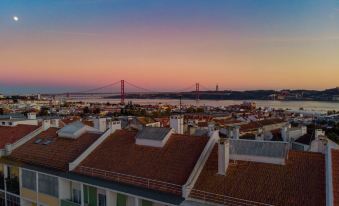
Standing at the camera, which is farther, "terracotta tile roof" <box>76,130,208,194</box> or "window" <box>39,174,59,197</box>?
"window" <box>39,174,59,197</box>

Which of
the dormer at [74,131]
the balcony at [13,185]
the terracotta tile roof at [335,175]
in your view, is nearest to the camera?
the terracotta tile roof at [335,175]

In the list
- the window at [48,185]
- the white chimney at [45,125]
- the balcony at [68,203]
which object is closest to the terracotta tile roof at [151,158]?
the balcony at [68,203]

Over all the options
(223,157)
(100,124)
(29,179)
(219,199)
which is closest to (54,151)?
(29,179)

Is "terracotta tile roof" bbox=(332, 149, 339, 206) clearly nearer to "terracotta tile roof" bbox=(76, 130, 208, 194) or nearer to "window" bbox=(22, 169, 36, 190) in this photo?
"terracotta tile roof" bbox=(76, 130, 208, 194)

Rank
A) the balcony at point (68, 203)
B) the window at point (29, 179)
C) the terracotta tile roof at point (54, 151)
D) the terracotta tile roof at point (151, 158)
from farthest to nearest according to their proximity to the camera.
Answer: the window at point (29, 179), the terracotta tile roof at point (54, 151), the balcony at point (68, 203), the terracotta tile roof at point (151, 158)

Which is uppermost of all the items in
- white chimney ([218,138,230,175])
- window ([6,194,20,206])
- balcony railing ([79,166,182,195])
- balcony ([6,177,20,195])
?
white chimney ([218,138,230,175])

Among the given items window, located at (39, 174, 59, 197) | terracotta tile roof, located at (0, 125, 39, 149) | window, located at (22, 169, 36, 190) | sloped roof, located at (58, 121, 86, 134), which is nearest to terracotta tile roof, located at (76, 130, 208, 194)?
window, located at (39, 174, 59, 197)

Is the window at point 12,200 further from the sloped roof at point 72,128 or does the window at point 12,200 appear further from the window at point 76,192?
the window at point 76,192
